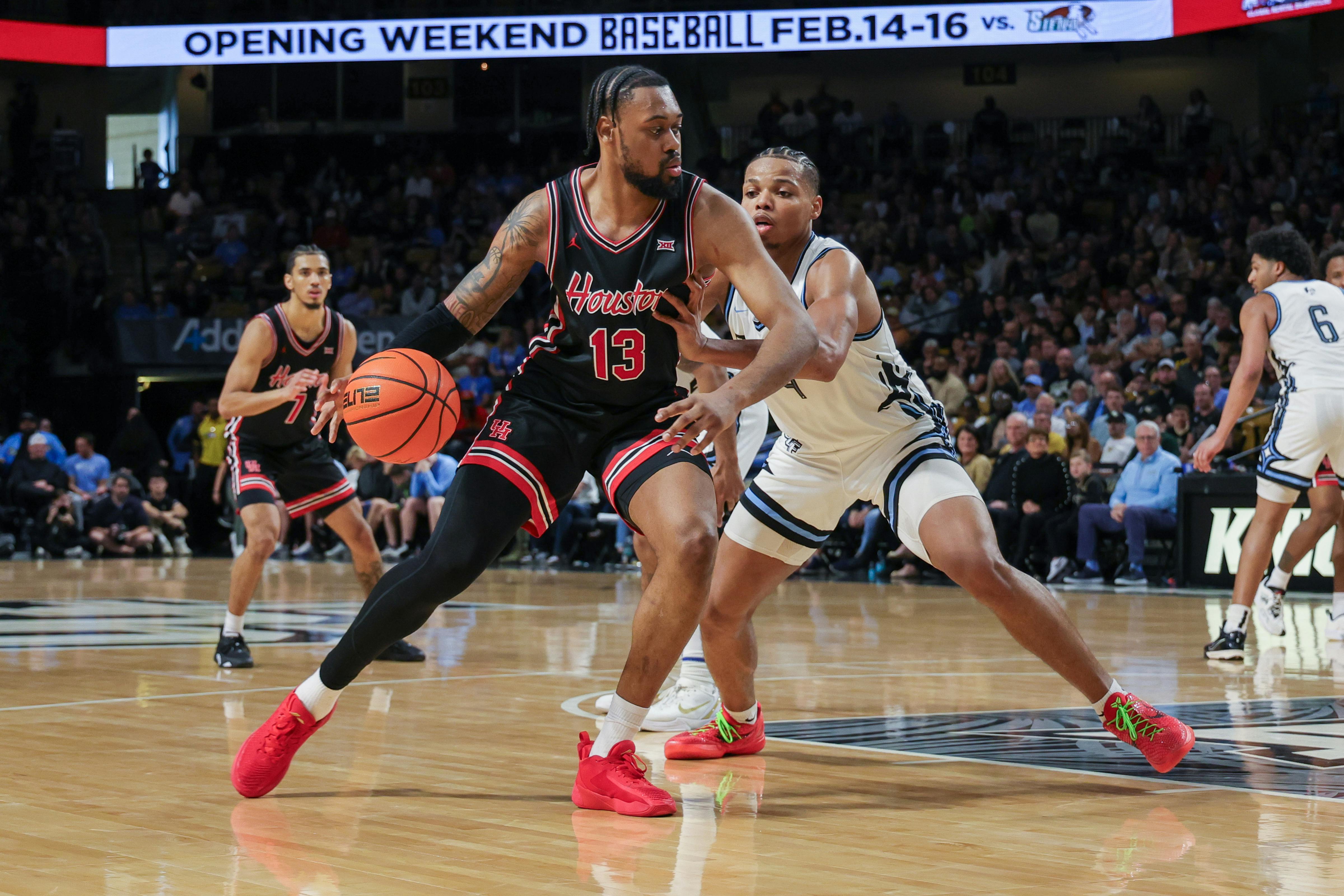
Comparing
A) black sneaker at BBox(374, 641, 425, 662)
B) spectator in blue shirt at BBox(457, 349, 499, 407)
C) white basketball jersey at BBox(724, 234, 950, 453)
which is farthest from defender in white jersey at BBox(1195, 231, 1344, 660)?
spectator in blue shirt at BBox(457, 349, 499, 407)

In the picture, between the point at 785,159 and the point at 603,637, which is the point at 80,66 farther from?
the point at 785,159

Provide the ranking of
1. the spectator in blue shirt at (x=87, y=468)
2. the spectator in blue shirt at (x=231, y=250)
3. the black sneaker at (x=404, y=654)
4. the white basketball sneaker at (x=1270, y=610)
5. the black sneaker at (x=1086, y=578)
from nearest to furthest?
the black sneaker at (x=404, y=654) → the white basketball sneaker at (x=1270, y=610) → the black sneaker at (x=1086, y=578) → the spectator in blue shirt at (x=87, y=468) → the spectator in blue shirt at (x=231, y=250)

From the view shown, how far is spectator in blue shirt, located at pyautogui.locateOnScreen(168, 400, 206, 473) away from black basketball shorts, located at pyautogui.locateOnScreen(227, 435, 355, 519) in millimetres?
11913

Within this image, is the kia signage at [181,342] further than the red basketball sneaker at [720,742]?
Yes

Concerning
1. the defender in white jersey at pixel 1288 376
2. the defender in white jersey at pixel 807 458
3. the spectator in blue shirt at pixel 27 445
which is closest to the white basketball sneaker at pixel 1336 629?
Answer: the defender in white jersey at pixel 1288 376

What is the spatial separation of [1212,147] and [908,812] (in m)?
18.7

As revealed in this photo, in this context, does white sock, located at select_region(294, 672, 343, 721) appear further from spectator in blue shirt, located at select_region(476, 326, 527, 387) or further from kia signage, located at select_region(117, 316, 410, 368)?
kia signage, located at select_region(117, 316, 410, 368)

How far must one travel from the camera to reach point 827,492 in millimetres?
4727

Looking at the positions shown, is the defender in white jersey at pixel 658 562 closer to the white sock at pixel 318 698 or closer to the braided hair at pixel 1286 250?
the white sock at pixel 318 698

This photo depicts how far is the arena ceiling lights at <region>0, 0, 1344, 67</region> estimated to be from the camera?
18547mm

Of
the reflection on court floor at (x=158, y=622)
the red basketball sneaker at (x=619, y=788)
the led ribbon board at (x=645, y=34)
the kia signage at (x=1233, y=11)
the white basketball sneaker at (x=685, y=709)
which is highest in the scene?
the led ribbon board at (x=645, y=34)

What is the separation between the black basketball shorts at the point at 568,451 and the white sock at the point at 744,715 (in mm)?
986

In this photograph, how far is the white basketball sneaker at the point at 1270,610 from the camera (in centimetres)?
821

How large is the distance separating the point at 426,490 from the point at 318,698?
1164 cm
